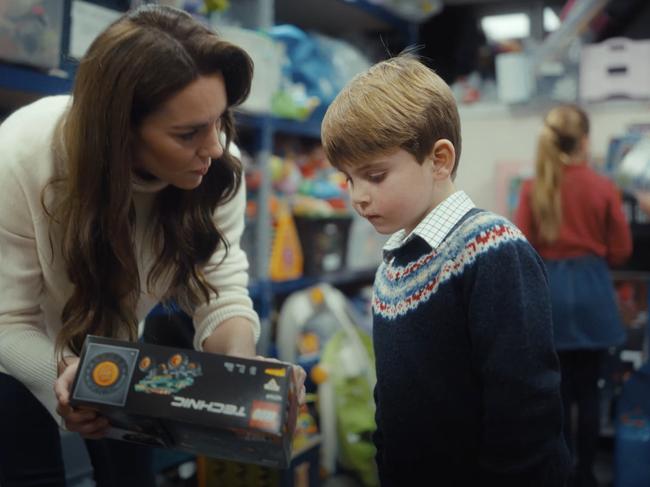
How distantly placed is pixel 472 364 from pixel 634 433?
160 cm

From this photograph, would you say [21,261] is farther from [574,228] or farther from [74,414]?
[574,228]

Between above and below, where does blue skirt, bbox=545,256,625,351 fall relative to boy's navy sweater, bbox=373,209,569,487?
below

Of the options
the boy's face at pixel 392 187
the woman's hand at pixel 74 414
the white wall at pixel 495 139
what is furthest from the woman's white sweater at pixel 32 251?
the white wall at pixel 495 139

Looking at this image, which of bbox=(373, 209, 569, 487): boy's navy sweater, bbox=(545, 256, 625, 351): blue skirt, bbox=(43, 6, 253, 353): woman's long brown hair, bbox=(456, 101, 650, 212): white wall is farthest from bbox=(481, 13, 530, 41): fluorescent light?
bbox=(373, 209, 569, 487): boy's navy sweater

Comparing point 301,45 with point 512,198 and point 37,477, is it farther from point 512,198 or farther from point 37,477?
point 37,477

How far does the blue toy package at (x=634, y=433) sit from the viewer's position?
80.7 inches

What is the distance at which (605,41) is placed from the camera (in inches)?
105

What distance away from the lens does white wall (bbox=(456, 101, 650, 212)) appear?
8.79ft

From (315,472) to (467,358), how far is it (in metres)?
1.04

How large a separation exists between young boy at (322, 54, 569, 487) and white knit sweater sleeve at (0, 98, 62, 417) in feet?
1.40

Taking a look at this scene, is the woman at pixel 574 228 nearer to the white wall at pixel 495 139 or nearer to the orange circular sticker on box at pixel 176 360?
the white wall at pixel 495 139

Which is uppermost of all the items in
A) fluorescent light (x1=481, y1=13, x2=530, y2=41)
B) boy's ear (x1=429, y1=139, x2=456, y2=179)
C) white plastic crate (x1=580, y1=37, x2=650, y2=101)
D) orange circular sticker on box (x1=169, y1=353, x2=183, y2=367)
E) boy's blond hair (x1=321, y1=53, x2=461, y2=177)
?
fluorescent light (x1=481, y1=13, x2=530, y2=41)

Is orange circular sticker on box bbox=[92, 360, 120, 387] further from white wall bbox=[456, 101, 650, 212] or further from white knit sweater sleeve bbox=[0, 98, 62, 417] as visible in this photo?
white wall bbox=[456, 101, 650, 212]

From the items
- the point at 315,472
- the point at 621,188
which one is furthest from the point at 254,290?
the point at 621,188
